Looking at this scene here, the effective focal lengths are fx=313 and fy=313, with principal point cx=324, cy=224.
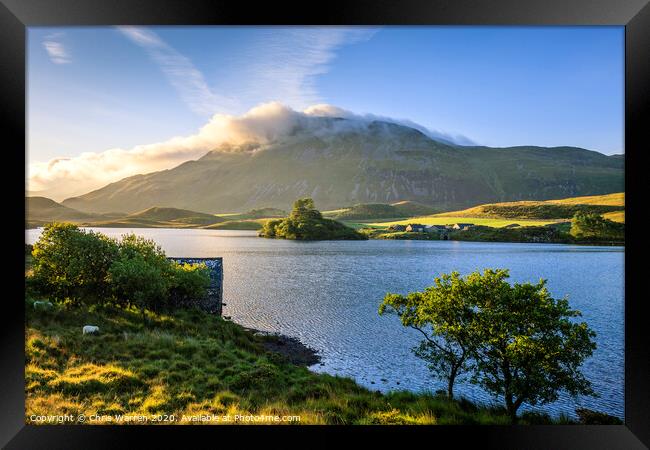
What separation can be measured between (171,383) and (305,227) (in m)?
11.7

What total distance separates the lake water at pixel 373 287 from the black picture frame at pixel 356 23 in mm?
3166

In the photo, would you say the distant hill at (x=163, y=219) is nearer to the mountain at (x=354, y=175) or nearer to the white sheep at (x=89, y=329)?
the mountain at (x=354, y=175)

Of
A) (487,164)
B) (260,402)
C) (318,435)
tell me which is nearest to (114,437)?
(260,402)

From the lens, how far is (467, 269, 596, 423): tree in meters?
4.39

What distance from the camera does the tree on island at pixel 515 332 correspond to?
4406mm

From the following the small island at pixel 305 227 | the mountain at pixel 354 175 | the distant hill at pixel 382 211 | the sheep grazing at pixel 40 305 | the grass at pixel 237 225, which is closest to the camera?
the sheep grazing at pixel 40 305

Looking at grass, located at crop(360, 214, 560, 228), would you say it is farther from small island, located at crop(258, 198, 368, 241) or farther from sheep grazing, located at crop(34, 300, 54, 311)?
sheep grazing, located at crop(34, 300, 54, 311)

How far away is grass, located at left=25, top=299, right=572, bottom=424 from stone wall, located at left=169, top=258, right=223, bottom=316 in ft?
7.54

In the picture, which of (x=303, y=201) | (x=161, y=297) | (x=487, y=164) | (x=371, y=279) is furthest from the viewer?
(x=487, y=164)

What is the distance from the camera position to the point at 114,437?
11.5 ft

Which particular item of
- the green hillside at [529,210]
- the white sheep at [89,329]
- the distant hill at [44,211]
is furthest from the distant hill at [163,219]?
the green hillside at [529,210]

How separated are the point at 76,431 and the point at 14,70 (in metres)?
4.20

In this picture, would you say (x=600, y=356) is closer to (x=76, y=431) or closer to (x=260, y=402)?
(x=260, y=402)

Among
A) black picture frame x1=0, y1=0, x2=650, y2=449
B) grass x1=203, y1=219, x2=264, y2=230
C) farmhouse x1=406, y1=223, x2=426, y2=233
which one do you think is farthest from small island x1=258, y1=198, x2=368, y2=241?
black picture frame x1=0, y1=0, x2=650, y2=449
